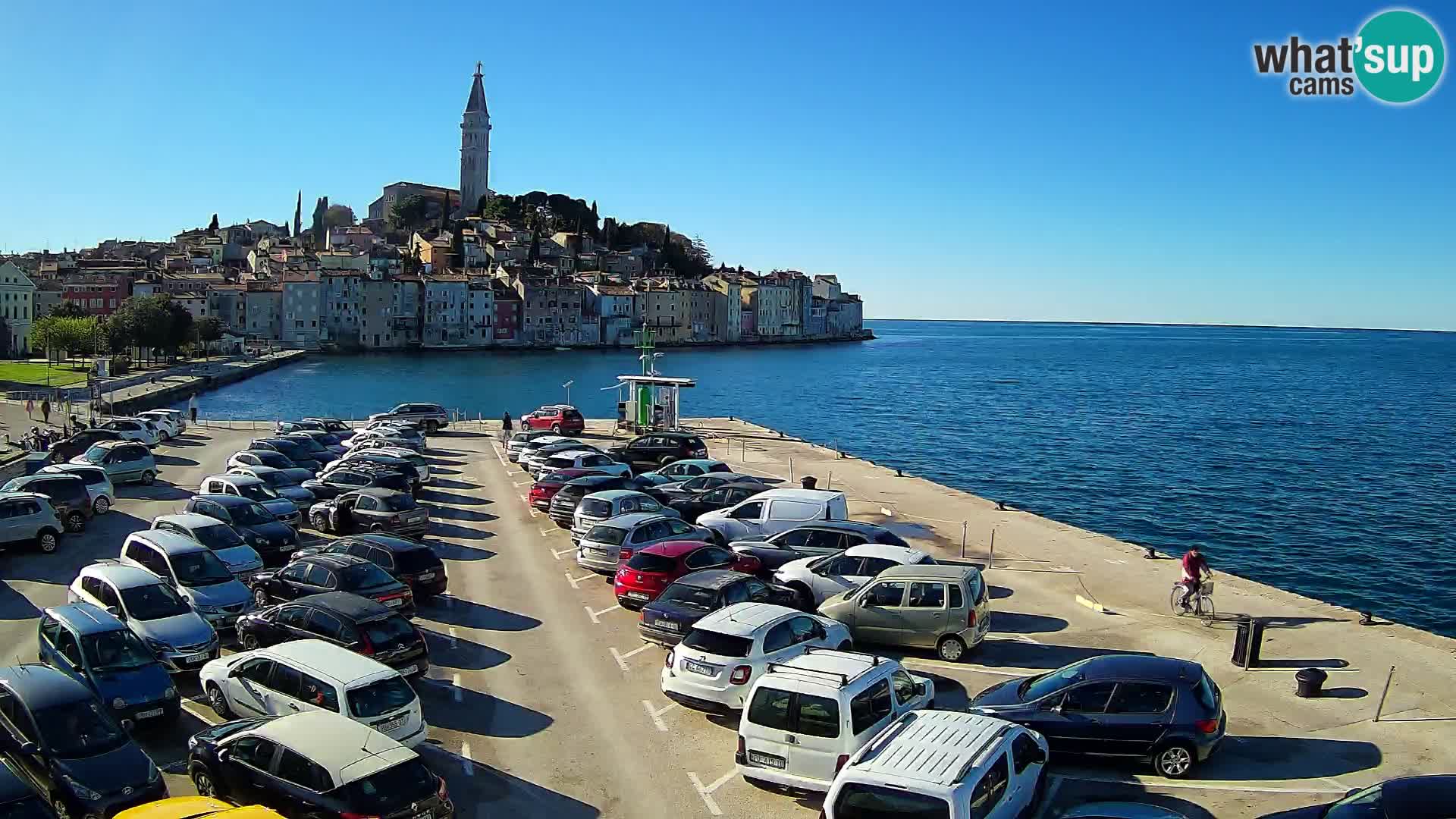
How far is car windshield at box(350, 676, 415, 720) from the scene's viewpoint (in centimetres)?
1050

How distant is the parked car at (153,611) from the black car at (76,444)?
719 inches

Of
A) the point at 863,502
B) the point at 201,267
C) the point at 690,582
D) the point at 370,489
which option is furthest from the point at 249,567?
the point at 201,267

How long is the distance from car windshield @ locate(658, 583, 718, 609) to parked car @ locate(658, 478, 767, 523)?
8531 mm

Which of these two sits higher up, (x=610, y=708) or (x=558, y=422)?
(x=558, y=422)

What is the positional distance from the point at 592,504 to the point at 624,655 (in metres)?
7.08

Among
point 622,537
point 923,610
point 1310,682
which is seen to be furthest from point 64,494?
point 1310,682

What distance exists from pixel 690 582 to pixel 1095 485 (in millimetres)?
36764

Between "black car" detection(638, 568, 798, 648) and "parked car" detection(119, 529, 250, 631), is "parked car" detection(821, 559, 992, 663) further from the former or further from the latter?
"parked car" detection(119, 529, 250, 631)

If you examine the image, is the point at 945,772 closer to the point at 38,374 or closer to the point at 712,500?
the point at 712,500

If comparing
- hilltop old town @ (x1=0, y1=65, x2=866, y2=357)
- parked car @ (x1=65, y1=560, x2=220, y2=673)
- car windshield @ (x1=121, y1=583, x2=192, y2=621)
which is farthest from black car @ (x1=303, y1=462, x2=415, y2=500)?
hilltop old town @ (x1=0, y1=65, x2=866, y2=357)

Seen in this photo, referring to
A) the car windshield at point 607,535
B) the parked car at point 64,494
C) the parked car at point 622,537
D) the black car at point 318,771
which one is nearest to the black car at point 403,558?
the parked car at point 622,537

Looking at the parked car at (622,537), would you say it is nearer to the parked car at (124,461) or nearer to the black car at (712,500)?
the black car at (712,500)

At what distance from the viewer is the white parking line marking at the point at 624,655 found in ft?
47.1

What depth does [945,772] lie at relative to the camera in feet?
26.5
